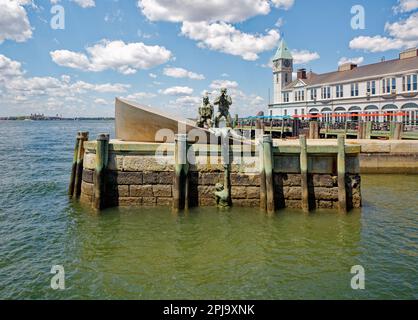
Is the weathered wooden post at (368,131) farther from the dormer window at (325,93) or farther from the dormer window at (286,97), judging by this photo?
the dormer window at (286,97)

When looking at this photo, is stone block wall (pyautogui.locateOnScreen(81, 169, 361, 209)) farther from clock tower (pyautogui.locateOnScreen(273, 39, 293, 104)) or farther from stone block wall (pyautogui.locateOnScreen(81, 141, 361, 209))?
clock tower (pyautogui.locateOnScreen(273, 39, 293, 104))

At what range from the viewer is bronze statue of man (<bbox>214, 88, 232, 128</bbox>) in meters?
12.9

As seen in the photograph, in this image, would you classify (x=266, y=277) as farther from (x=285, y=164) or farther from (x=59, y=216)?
(x=59, y=216)

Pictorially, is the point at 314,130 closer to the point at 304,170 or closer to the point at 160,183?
the point at 304,170

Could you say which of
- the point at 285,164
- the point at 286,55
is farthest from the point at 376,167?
the point at 286,55

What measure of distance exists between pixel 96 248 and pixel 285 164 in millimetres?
6109

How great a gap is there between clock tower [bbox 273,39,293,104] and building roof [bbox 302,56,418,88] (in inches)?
293

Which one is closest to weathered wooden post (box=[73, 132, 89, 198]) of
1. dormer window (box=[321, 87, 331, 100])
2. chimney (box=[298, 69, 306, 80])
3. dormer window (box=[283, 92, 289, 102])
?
dormer window (box=[321, 87, 331, 100])

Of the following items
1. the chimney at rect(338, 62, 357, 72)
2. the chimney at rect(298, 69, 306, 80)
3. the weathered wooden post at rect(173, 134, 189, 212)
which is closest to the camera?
the weathered wooden post at rect(173, 134, 189, 212)

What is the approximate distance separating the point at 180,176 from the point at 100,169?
257 centimetres

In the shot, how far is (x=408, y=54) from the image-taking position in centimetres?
3931

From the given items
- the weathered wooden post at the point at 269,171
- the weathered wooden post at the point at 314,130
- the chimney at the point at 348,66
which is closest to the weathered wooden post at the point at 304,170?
the weathered wooden post at the point at 269,171

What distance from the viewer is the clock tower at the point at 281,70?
61.1 m

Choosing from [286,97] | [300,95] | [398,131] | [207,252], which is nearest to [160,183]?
[207,252]
